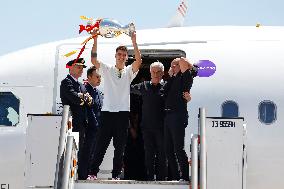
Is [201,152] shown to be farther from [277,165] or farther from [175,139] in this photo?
[277,165]

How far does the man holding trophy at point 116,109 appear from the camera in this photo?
1037 cm

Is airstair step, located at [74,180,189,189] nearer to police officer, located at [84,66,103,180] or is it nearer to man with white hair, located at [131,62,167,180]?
police officer, located at [84,66,103,180]

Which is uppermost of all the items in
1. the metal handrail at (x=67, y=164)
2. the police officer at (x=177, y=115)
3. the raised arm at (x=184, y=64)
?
the raised arm at (x=184, y=64)

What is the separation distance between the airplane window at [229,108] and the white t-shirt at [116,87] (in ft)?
7.40

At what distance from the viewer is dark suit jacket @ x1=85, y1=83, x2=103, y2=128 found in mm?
10625

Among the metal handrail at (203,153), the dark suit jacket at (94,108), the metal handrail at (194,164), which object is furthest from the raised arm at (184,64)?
the dark suit jacket at (94,108)

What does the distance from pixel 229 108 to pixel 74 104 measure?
126 inches

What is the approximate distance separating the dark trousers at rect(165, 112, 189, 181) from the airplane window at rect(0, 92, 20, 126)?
3415mm

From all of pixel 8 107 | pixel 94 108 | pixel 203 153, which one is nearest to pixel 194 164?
pixel 203 153

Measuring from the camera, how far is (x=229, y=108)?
11.9 meters

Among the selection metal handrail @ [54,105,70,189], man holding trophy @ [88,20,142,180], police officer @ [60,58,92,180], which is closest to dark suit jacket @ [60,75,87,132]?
police officer @ [60,58,92,180]

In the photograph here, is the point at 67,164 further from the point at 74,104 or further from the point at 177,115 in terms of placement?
the point at 177,115

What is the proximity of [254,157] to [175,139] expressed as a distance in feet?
7.54

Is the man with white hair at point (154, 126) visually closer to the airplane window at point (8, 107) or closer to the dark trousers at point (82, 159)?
the dark trousers at point (82, 159)
